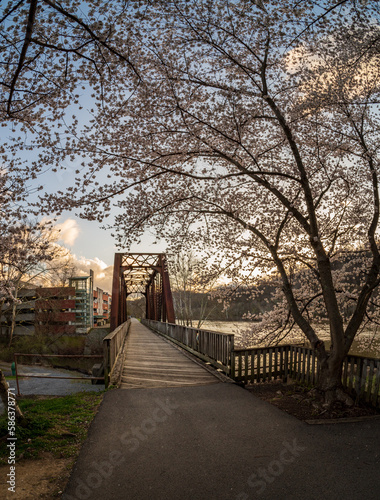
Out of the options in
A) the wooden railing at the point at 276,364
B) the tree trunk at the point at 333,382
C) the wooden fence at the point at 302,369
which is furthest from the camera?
the wooden railing at the point at 276,364

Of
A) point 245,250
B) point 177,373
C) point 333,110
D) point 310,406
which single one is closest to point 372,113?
point 333,110

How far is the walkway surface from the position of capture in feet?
10.1

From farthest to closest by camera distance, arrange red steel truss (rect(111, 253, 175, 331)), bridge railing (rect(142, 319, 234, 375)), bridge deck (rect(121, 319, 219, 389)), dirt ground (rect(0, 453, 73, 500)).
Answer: red steel truss (rect(111, 253, 175, 331)), bridge railing (rect(142, 319, 234, 375)), bridge deck (rect(121, 319, 219, 389)), dirt ground (rect(0, 453, 73, 500))

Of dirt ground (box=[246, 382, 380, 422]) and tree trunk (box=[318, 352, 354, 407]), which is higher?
tree trunk (box=[318, 352, 354, 407])

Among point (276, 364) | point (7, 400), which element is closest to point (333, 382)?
point (276, 364)

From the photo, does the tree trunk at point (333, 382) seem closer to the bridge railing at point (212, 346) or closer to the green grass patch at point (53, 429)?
the bridge railing at point (212, 346)

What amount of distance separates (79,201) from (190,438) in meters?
4.67

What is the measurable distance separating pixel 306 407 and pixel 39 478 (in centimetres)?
470

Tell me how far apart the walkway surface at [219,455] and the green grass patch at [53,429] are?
0.63 ft

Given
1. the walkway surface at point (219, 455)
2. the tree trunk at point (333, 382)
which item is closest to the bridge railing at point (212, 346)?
the tree trunk at point (333, 382)

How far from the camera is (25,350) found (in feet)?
87.9

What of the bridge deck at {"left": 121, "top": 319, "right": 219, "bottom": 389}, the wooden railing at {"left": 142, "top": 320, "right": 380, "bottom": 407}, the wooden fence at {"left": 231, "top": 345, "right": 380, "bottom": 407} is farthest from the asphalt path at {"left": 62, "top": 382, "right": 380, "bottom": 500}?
the bridge deck at {"left": 121, "top": 319, "right": 219, "bottom": 389}

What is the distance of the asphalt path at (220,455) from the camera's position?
3.07 meters

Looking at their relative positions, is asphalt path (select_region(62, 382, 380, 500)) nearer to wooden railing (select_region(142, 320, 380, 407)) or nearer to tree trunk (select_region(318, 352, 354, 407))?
tree trunk (select_region(318, 352, 354, 407))
